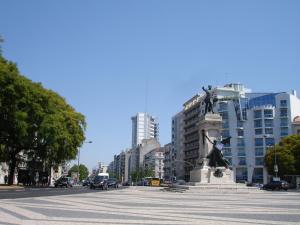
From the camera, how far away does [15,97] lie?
4506 cm

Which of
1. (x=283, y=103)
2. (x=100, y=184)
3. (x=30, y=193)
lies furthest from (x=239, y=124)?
(x=30, y=193)

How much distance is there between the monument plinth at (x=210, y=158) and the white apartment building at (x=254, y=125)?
65086mm

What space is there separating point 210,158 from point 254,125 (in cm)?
7539

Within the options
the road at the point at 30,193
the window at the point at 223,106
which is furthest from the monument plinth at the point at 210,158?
the window at the point at 223,106

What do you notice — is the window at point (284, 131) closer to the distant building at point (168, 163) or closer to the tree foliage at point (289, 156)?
the tree foliage at point (289, 156)

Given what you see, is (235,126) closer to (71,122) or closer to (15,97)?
(71,122)

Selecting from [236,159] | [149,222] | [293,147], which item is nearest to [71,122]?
[293,147]

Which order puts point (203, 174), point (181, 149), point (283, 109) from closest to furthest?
point (203, 174)
point (283, 109)
point (181, 149)

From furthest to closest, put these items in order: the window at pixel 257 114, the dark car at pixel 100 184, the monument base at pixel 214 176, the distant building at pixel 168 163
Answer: the distant building at pixel 168 163 < the window at pixel 257 114 < the dark car at pixel 100 184 < the monument base at pixel 214 176

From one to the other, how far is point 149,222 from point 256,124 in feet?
339

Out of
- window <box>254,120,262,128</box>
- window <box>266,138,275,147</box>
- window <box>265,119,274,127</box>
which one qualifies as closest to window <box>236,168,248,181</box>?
window <box>266,138,275,147</box>

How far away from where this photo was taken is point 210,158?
3950 centimetres

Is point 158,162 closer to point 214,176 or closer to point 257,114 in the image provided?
point 257,114

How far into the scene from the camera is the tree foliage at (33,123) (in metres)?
44.8
